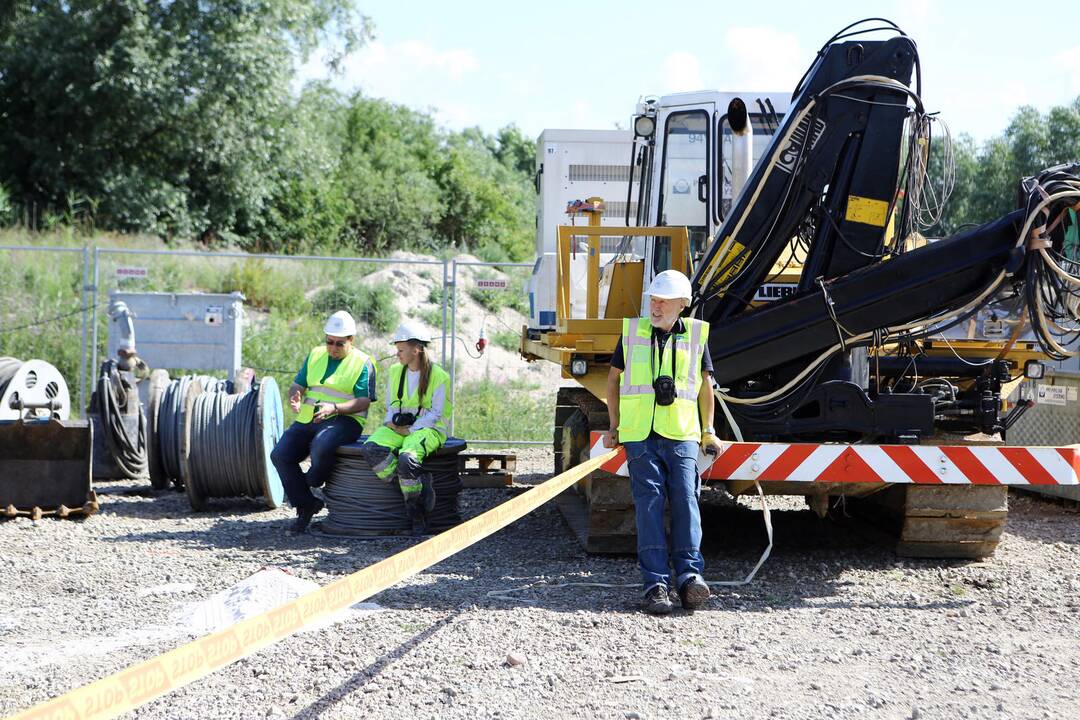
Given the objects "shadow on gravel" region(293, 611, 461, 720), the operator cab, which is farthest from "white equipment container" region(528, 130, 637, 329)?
"shadow on gravel" region(293, 611, 461, 720)

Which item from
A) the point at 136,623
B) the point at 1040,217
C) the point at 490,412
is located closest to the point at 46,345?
the point at 490,412

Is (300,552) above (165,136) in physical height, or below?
below

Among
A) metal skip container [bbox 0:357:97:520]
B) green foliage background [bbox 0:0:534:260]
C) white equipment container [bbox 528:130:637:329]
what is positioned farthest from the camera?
green foliage background [bbox 0:0:534:260]

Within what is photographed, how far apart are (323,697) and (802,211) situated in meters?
4.12

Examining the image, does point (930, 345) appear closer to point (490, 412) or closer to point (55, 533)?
point (55, 533)

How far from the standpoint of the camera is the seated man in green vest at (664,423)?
6.27 meters

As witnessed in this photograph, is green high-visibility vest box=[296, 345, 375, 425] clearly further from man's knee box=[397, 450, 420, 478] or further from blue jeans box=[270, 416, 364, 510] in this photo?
man's knee box=[397, 450, 420, 478]

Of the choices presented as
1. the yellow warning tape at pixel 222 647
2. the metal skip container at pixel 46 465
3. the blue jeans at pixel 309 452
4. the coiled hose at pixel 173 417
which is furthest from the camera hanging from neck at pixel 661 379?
the metal skip container at pixel 46 465

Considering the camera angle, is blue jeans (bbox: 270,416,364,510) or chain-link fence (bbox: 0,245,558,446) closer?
blue jeans (bbox: 270,416,364,510)

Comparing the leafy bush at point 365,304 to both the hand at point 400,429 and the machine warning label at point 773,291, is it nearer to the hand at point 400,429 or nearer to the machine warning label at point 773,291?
the hand at point 400,429

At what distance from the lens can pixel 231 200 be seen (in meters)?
24.7

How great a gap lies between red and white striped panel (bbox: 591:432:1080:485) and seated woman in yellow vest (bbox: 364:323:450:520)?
5.93 feet

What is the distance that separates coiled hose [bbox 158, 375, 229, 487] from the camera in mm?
9852

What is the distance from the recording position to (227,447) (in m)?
9.23
